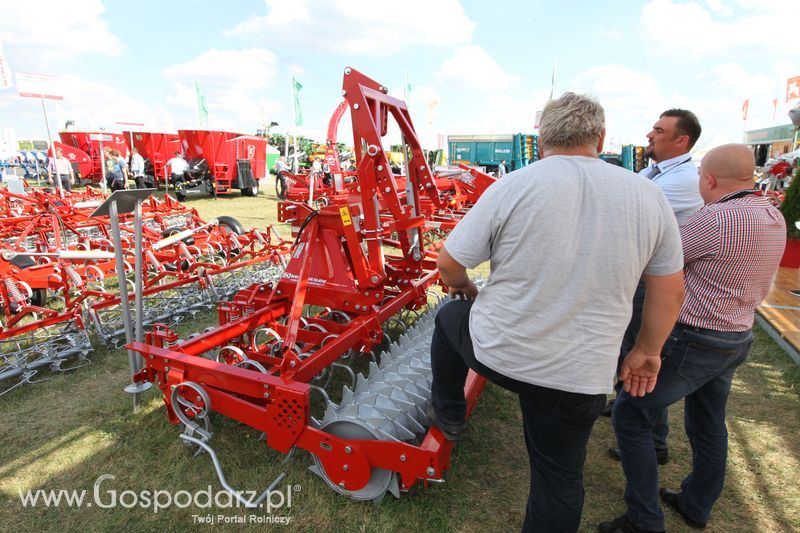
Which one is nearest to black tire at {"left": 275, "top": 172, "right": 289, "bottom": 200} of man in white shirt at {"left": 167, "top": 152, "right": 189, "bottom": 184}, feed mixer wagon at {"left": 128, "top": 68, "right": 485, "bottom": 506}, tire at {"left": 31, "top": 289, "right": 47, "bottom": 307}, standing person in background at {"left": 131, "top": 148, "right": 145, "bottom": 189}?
man in white shirt at {"left": 167, "top": 152, "right": 189, "bottom": 184}

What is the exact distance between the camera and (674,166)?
2645 millimetres

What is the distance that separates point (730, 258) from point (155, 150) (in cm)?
2208

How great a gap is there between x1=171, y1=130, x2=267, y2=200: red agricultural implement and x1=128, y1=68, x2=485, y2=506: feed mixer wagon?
1406 centimetres

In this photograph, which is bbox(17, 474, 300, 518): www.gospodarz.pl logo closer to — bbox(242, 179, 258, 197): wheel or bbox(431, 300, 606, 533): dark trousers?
bbox(431, 300, 606, 533): dark trousers

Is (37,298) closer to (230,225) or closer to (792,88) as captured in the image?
(230,225)

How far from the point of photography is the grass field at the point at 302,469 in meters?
2.40

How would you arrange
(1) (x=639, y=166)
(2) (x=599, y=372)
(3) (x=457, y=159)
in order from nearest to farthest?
(2) (x=599, y=372)
(1) (x=639, y=166)
(3) (x=457, y=159)

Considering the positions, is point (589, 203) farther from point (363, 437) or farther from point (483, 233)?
point (363, 437)

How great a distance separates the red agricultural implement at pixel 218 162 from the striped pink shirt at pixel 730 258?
667 inches

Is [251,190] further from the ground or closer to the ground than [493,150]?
closer to the ground

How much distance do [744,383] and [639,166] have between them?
2165cm

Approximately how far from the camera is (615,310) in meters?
1.43

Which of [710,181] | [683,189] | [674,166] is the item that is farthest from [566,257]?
[674,166]

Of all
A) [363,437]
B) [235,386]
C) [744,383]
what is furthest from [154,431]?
[744,383]
